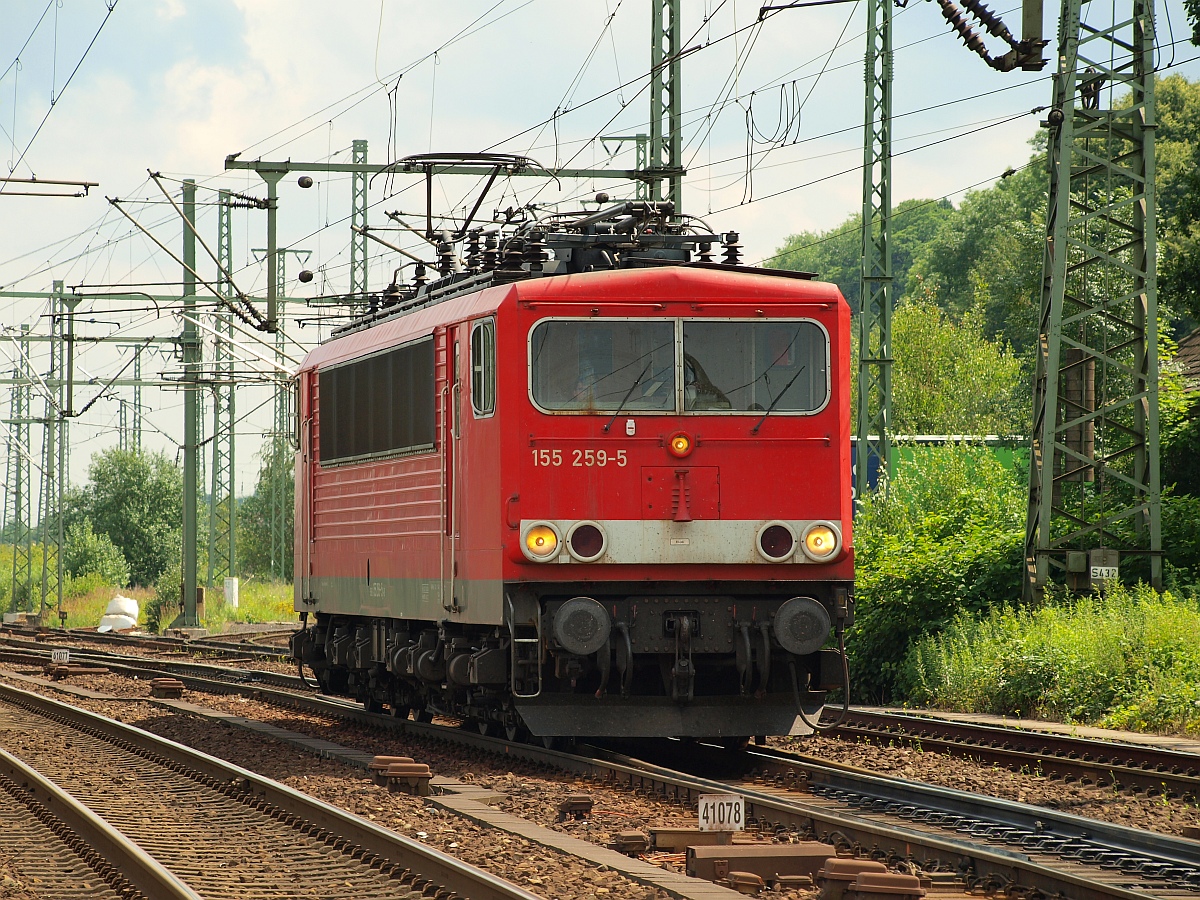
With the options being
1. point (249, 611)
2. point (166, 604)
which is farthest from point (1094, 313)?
point (166, 604)

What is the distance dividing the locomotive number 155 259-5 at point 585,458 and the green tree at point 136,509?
5902 cm

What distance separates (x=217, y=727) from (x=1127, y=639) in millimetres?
8656

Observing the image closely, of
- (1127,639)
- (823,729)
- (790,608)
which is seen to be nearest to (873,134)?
(1127,639)

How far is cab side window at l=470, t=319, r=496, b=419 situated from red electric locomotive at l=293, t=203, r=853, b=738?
18 mm

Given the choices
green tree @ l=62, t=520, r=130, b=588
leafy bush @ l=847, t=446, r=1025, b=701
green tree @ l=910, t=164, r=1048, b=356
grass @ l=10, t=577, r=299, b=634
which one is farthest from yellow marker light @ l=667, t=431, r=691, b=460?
green tree @ l=62, t=520, r=130, b=588

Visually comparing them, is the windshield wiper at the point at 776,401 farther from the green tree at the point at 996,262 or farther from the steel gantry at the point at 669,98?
the green tree at the point at 996,262

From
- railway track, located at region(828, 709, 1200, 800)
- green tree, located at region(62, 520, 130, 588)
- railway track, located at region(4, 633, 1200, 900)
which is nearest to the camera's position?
railway track, located at region(4, 633, 1200, 900)

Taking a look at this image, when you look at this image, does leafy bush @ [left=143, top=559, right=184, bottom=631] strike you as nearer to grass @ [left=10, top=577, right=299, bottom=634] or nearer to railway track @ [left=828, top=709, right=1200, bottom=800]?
grass @ [left=10, top=577, right=299, bottom=634]

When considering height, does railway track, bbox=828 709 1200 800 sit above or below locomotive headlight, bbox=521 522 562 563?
below

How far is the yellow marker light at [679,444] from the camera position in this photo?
37.3ft

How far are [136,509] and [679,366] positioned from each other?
59860mm

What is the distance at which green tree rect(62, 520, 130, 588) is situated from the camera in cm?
6150

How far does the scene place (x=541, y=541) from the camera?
1120 centimetres

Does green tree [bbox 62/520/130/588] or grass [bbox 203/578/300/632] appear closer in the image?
grass [bbox 203/578/300/632]
